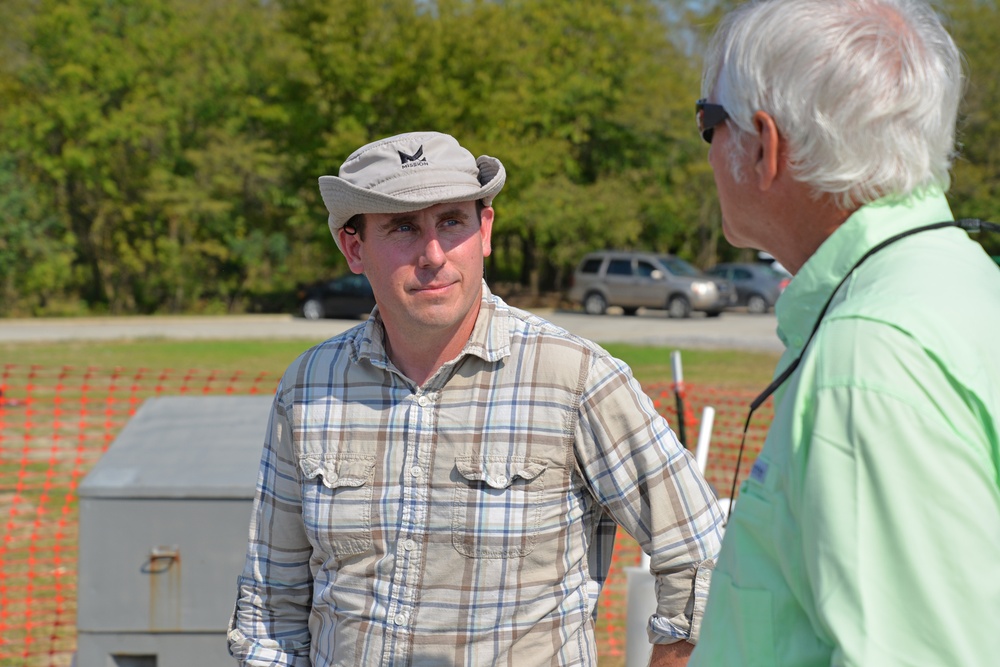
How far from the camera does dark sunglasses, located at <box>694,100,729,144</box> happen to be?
1461 millimetres

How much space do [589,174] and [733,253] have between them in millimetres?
8216

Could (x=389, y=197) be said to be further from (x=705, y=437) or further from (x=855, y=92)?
(x=705, y=437)

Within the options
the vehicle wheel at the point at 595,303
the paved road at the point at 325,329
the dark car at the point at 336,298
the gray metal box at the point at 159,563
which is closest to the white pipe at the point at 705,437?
the gray metal box at the point at 159,563

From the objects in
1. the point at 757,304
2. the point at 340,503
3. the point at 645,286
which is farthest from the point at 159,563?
the point at 757,304

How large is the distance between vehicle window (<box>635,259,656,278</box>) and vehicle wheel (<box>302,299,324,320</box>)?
8.05m

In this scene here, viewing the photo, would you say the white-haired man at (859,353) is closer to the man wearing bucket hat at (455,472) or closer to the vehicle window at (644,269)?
the man wearing bucket hat at (455,472)

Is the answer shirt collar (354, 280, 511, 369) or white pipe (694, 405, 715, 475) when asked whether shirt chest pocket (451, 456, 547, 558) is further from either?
white pipe (694, 405, 715, 475)

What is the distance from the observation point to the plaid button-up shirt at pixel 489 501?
2137 millimetres

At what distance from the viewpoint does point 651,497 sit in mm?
2160

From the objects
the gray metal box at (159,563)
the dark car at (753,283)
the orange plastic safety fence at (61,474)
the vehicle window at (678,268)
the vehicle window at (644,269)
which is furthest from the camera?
the dark car at (753,283)

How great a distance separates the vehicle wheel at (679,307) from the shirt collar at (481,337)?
25103 mm

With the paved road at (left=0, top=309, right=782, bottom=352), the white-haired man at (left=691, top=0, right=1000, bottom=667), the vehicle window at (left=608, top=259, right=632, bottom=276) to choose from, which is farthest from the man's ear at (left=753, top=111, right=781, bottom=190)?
the vehicle window at (left=608, top=259, right=632, bottom=276)

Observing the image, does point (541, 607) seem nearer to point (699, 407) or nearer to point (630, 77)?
point (699, 407)

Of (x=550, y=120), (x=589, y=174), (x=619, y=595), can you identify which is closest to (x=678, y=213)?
(x=589, y=174)
